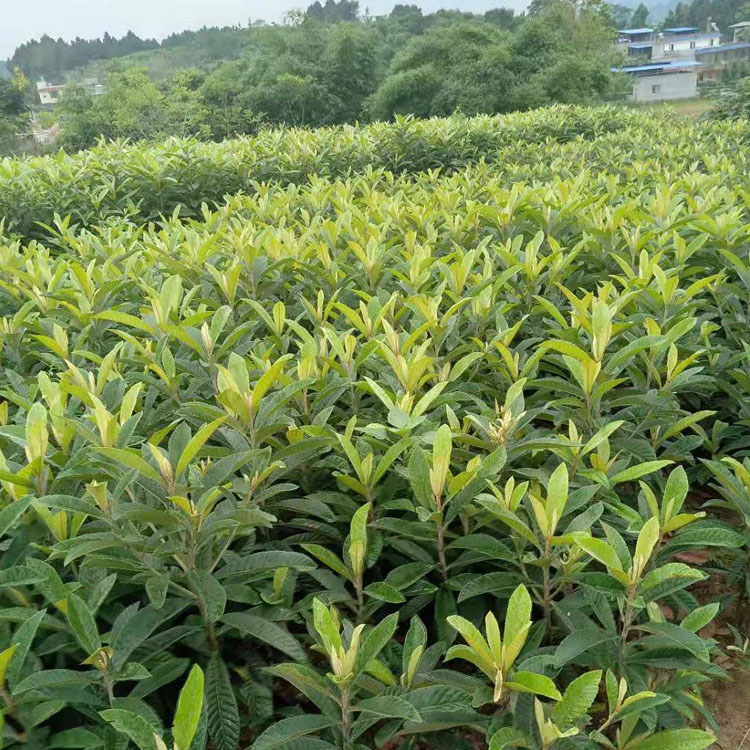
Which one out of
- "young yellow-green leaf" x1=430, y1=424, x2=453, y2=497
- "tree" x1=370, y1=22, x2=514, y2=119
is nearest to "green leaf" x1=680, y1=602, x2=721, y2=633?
"young yellow-green leaf" x1=430, y1=424, x2=453, y2=497

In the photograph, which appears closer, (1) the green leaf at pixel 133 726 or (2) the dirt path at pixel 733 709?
(1) the green leaf at pixel 133 726

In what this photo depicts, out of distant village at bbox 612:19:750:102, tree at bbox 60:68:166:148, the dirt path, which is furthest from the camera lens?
distant village at bbox 612:19:750:102

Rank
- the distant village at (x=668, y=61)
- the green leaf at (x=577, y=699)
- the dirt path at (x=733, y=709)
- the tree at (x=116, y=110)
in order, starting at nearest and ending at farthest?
the green leaf at (x=577, y=699), the dirt path at (x=733, y=709), the tree at (x=116, y=110), the distant village at (x=668, y=61)

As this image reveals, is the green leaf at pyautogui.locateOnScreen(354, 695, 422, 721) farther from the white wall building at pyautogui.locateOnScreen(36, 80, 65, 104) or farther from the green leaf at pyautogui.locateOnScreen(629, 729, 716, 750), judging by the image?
the white wall building at pyautogui.locateOnScreen(36, 80, 65, 104)

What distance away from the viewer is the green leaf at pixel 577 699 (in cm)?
98

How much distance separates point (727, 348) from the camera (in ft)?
6.48

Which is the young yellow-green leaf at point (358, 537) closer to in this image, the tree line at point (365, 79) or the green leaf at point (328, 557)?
the green leaf at point (328, 557)

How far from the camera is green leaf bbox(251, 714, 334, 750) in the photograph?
3.31 ft

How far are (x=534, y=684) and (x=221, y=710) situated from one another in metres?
0.54

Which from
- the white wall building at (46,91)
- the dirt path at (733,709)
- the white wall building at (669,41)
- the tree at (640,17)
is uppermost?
the tree at (640,17)

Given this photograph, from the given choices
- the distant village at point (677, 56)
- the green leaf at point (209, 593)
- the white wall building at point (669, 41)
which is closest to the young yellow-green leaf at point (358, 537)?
the green leaf at point (209, 593)

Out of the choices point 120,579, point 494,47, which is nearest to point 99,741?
point 120,579

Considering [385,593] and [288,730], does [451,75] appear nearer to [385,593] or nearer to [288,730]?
[385,593]

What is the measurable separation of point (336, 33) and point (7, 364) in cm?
5201
